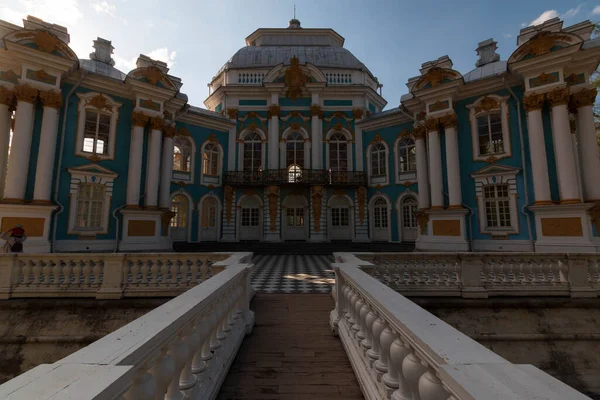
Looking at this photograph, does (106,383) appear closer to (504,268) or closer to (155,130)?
(504,268)

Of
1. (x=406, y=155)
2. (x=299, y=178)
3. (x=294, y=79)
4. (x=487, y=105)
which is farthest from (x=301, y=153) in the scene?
(x=487, y=105)

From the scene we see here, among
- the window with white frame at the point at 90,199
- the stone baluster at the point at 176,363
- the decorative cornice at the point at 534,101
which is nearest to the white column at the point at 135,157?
the window with white frame at the point at 90,199

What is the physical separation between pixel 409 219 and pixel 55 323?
16284 millimetres

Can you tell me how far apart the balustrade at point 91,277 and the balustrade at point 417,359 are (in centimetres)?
335

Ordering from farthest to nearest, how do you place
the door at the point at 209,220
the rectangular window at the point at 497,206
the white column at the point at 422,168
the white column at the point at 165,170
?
1. the door at the point at 209,220
2. the white column at the point at 165,170
3. the white column at the point at 422,168
4. the rectangular window at the point at 497,206

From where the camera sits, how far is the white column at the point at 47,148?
11117 mm

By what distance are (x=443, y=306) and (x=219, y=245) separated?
1361cm

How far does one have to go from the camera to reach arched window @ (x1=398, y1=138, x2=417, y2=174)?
1755cm

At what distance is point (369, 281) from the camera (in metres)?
3.14

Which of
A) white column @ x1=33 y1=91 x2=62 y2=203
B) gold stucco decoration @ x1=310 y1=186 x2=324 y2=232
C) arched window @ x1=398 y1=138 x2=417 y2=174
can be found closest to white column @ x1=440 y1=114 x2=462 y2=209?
arched window @ x1=398 y1=138 x2=417 y2=174

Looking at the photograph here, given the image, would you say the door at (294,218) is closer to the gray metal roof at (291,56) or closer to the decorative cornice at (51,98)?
the gray metal roof at (291,56)

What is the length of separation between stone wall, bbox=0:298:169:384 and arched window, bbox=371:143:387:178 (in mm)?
15510

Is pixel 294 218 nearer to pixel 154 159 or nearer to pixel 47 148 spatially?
pixel 154 159

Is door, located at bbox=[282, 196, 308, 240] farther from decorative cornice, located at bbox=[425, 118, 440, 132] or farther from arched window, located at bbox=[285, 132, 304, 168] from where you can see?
decorative cornice, located at bbox=[425, 118, 440, 132]
